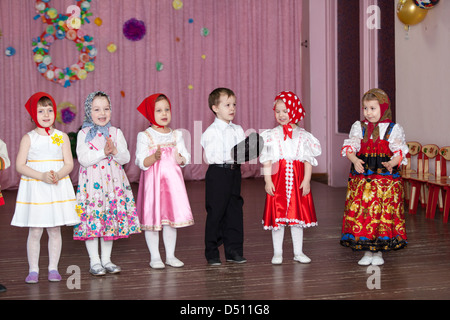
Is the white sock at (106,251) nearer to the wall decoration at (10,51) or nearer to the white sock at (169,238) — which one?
the white sock at (169,238)

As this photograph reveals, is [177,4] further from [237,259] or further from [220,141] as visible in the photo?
[237,259]

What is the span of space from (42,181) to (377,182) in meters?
1.89

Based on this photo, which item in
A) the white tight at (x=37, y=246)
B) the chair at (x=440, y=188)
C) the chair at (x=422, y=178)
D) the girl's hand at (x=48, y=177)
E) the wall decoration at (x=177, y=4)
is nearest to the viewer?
the girl's hand at (x=48, y=177)

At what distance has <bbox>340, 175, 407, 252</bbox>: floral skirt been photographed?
11.2ft

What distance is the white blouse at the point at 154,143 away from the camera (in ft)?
10.8

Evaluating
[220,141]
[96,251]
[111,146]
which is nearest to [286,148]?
[220,141]

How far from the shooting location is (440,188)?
16.8 ft

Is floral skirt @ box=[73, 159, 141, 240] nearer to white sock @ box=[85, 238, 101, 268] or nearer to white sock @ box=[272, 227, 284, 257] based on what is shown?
white sock @ box=[85, 238, 101, 268]

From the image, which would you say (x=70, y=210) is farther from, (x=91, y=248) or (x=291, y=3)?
(x=291, y=3)

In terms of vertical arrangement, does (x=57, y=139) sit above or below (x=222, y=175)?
above

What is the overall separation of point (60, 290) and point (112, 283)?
10.6 inches

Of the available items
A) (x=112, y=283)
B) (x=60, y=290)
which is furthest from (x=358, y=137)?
(x=60, y=290)

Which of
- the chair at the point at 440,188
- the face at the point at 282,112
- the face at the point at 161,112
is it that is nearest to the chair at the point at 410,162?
the chair at the point at 440,188

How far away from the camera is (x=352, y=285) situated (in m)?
2.98
